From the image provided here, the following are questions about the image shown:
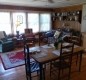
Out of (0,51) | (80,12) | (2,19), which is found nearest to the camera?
(0,51)

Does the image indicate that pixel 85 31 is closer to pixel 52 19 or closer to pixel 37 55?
pixel 52 19

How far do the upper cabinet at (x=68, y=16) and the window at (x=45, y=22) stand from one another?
0.43 m

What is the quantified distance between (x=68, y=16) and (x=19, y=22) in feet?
10.2

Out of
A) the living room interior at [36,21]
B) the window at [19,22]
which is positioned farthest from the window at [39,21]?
the window at [19,22]

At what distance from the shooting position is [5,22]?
6.62 m

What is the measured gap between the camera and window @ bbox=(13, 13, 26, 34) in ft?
22.6

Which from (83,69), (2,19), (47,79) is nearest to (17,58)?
(47,79)

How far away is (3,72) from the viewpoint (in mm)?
3531

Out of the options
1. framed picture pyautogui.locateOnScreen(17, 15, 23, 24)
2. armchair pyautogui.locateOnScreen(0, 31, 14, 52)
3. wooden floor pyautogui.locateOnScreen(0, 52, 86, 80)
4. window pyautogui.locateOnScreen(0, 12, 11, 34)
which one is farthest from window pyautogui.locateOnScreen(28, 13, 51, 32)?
wooden floor pyautogui.locateOnScreen(0, 52, 86, 80)

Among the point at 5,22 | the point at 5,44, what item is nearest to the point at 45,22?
the point at 5,22

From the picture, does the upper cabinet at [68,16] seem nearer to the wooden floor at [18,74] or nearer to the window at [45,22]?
the window at [45,22]

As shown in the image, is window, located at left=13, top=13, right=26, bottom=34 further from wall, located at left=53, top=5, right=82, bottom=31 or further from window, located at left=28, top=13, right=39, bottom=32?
wall, located at left=53, top=5, right=82, bottom=31

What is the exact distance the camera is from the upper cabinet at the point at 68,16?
612 cm

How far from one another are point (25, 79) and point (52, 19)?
19.2 ft
